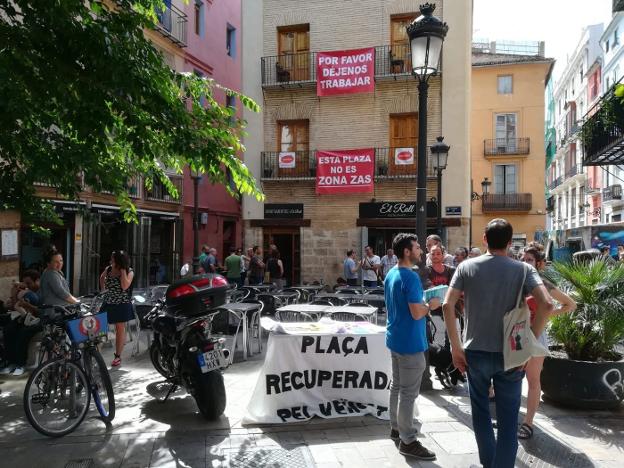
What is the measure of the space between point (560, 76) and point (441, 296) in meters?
51.8

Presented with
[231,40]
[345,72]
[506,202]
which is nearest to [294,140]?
[345,72]

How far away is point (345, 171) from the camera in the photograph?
18688 mm

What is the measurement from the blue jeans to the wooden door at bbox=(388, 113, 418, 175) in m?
15.2

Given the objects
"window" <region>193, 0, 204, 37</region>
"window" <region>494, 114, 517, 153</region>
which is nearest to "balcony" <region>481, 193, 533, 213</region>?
"window" <region>494, 114, 517, 153</region>

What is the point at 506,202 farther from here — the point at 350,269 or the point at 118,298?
the point at 118,298

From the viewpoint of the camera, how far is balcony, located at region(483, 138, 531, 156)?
1359 inches

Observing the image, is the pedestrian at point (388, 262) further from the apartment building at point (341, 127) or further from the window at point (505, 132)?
the window at point (505, 132)

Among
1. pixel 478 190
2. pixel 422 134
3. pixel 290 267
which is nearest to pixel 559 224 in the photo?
pixel 478 190

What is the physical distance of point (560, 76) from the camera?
4934 centimetres

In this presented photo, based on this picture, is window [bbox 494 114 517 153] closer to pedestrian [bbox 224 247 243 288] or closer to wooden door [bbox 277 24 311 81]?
wooden door [bbox 277 24 311 81]

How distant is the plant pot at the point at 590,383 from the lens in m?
5.25

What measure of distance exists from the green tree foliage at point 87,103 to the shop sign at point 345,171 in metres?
11.7

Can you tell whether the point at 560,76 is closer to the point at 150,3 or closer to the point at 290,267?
the point at 290,267

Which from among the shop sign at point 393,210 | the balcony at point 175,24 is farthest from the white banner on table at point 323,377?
the balcony at point 175,24
